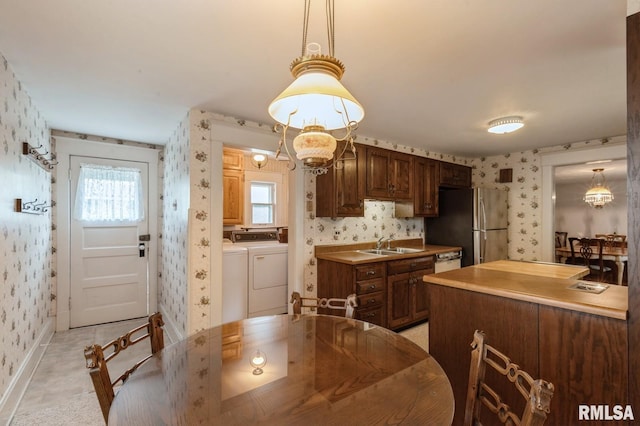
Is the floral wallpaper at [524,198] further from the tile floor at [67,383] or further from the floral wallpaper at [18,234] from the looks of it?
the floral wallpaper at [18,234]

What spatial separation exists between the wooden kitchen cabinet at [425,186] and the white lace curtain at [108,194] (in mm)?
3578

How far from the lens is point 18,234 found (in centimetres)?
209

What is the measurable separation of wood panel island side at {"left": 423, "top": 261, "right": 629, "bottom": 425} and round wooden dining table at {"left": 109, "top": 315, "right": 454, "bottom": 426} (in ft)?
2.15

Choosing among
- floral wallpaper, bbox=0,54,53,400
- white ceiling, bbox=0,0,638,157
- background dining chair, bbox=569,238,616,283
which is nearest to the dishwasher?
white ceiling, bbox=0,0,638,157

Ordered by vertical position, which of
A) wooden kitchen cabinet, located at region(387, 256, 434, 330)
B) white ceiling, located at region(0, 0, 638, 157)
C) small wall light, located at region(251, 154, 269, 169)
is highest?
white ceiling, located at region(0, 0, 638, 157)

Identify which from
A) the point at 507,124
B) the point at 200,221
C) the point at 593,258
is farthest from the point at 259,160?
the point at 593,258

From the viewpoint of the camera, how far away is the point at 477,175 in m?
4.89

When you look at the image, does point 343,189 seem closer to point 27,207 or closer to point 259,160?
point 259,160

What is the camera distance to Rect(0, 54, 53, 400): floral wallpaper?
1.81 meters

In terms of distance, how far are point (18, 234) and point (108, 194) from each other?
168 centimetres

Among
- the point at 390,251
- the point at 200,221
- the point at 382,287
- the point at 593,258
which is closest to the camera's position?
the point at 200,221

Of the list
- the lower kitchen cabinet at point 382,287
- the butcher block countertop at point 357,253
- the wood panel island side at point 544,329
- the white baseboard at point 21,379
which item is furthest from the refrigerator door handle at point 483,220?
the white baseboard at point 21,379

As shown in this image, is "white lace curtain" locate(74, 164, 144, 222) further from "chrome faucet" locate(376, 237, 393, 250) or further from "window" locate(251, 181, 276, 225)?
"chrome faucet" locate(376, 237, 393, 250)

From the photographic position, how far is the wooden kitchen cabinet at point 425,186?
397 cm
